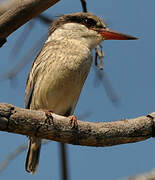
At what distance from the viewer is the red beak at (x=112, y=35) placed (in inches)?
152

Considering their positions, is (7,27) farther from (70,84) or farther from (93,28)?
(93,28)

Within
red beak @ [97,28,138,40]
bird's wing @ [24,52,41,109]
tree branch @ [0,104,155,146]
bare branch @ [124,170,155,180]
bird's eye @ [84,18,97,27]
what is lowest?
bare branch @ [124,170,155,180]

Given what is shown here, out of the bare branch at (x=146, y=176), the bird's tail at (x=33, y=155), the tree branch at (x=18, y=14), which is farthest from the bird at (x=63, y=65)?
the tree branch at (x=18, y=14)

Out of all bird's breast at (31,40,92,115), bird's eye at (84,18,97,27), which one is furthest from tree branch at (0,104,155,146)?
bird's eye at (84,18,97,27)

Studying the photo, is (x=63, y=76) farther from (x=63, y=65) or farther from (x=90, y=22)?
(x=90, y=22)

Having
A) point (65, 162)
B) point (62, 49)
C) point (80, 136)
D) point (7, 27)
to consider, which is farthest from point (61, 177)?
point (7, 27)

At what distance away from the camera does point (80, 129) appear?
2.44m

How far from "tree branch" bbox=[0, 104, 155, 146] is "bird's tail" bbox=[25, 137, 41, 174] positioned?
4.73 feet

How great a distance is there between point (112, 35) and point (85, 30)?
1.01 feet

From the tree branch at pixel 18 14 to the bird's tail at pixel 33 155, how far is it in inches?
73.7

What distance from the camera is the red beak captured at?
3.86 metres

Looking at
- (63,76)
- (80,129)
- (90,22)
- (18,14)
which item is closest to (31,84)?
(63,76)

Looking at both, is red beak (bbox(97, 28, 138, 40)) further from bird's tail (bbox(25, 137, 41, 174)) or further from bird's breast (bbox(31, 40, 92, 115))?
bird's tail (bbox(25, 137, 41, 174))

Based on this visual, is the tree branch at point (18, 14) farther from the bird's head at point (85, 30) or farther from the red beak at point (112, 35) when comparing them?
the red beak at point (112, 35)
